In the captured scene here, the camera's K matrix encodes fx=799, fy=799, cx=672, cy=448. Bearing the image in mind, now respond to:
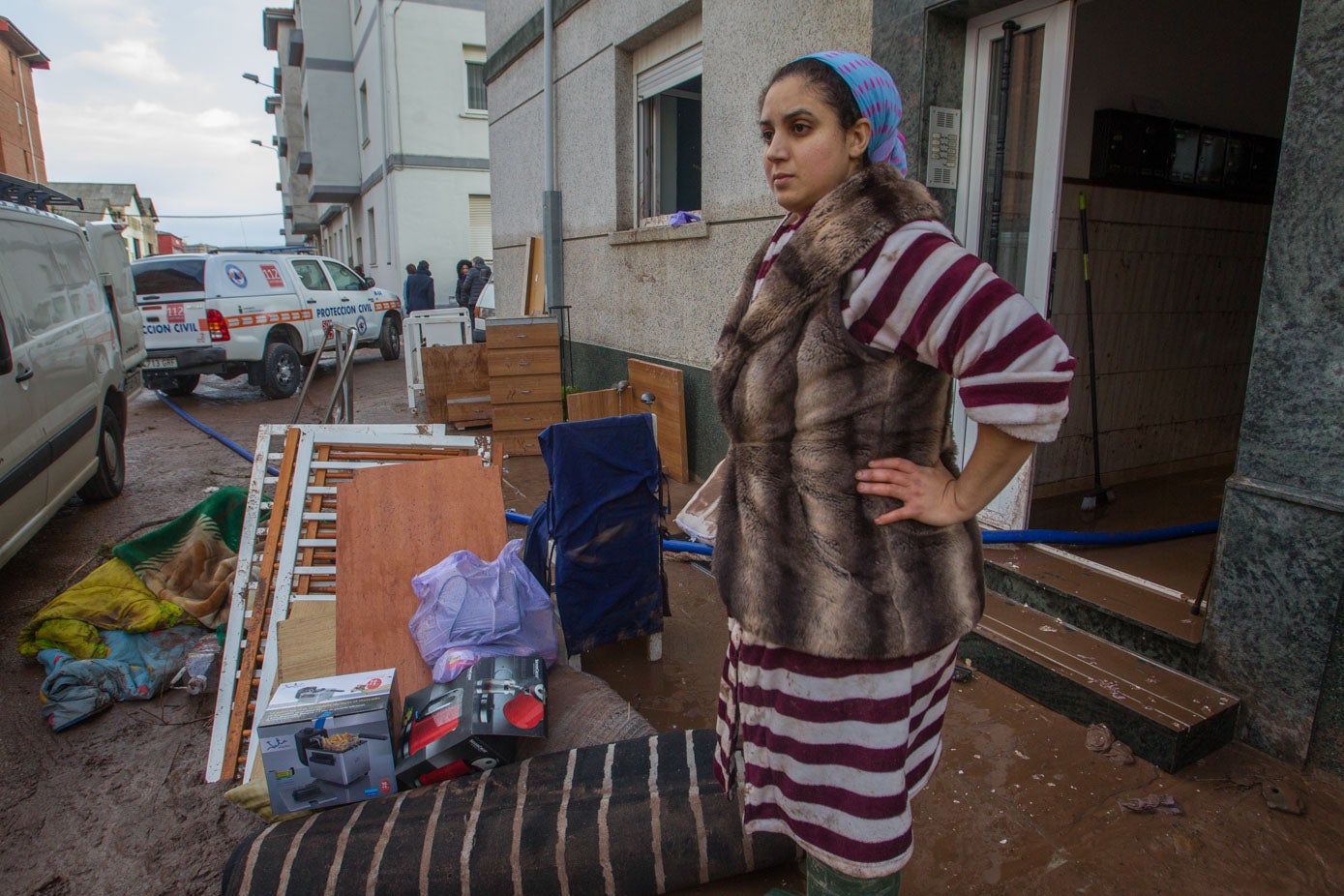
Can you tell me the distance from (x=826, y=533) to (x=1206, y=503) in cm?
457

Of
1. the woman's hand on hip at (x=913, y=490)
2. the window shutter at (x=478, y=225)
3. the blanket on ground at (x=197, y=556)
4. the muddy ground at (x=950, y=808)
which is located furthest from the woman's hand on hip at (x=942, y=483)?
the window shutter at (x=478, y=225)

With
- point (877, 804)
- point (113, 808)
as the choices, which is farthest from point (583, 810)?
point (113, 808)

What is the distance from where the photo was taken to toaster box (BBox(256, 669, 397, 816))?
7.28 ft

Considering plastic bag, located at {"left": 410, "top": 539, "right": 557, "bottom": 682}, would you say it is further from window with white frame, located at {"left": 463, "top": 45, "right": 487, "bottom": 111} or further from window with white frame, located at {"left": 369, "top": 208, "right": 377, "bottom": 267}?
window with white frame, located at {"left": 369, "top": 208, "right": 377, "bottom": 267}

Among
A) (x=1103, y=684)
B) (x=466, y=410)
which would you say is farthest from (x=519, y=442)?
(x=1103, y=684)

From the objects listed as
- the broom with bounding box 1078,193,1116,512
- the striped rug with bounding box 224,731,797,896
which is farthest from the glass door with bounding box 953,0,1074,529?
the striped rug with bounding box 224,731,797,896

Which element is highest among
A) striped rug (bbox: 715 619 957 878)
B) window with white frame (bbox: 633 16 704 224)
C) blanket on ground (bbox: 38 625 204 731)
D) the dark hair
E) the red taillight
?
window with white frame (bbox: 633 16 704 224)

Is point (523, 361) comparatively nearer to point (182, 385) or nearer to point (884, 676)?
point (884, 676)

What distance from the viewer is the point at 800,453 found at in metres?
A: 1.29

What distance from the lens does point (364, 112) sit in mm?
21984

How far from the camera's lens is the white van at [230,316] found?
1043cm

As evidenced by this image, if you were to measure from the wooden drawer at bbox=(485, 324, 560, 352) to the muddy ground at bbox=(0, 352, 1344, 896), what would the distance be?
3952mm

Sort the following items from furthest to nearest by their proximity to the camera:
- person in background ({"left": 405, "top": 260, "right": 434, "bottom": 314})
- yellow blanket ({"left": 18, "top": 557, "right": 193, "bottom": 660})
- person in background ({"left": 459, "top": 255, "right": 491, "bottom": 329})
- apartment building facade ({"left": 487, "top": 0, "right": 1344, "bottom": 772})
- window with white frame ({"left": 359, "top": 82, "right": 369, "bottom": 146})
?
window with white frame ({"left": 359, "top": 82, "right": 369, "bottom": 146}) < person in background ({"left": 405, "top": 260, "right": 434, "bottom": 314}) < person in background ({"left": 459, "top": 255, "right": 491, "bottom": 329}) < yellow blanket ({"left": 18, "top": 557, "right": 193, "bottom": 660}) < apartment building facade ({"left": 487, "top": 0, "right": 1344, "bottom": 772})

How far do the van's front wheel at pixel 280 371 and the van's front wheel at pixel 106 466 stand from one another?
15.7 ft
